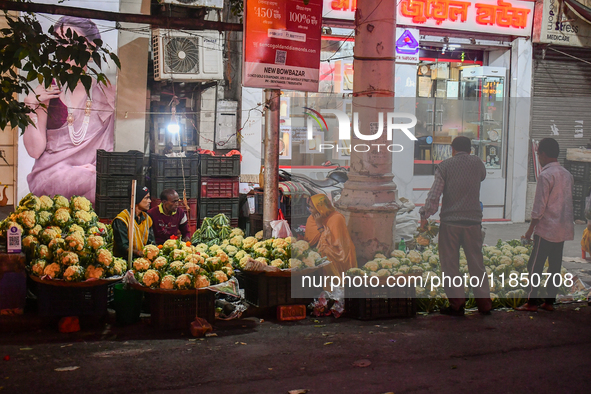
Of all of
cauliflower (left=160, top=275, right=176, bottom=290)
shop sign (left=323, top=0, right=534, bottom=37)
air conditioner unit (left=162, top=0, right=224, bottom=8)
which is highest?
shop sign (left=323, top=0, right=534, bottom=37)

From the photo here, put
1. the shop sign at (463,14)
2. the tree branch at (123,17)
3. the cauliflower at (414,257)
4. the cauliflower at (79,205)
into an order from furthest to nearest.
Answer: the shop sign at (463,14) → the tree branch at (123,17) → the cauliflower at (79,205) → the cauliflower at (414,257)

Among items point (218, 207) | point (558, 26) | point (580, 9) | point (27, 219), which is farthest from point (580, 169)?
point (27, 219)

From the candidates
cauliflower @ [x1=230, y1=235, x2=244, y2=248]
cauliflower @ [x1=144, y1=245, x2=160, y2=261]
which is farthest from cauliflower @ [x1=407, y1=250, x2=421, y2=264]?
cauliflower @ [x1=144, y1=245, x2=160, y2=261]

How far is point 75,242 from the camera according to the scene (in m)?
6.43

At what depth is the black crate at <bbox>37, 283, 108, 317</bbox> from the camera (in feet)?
20.4

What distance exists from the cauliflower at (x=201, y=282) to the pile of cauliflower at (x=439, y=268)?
185cm

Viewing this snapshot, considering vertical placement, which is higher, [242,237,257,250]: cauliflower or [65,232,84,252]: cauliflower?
[65,232,84,252]: cauliflower

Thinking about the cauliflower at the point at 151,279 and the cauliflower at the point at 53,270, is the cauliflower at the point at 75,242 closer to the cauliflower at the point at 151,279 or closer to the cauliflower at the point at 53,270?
the cauliflower at the point at 53,270

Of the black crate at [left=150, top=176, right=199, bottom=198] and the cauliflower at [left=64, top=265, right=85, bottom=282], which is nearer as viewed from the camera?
the cauliflower at [left=64, top=265, right=85, bottom=282]

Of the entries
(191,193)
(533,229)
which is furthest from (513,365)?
(191,193)

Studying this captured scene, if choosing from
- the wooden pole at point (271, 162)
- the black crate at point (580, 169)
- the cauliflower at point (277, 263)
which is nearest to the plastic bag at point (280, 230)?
the wooden pole at point (271, 162)

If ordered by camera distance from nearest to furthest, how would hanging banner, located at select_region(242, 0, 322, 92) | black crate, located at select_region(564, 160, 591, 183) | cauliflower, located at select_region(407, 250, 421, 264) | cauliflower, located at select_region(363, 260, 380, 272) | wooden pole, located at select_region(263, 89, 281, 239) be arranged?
1. cauliflower, located at select_region(363, 260, 380, 272)
2. cauliflower, located at select_region(407, 250, 421, 264)
3. hanging banner, located at select_region(242, 0, 322, 92)
4. wooden pole, located at select_region(263, 89, 281, 239)
5. black crate, located at select_region(564, 160, 591, 183)

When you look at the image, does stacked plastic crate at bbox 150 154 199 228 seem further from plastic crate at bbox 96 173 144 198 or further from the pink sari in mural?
the pink sari in mural

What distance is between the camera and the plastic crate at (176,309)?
20.9 ft
